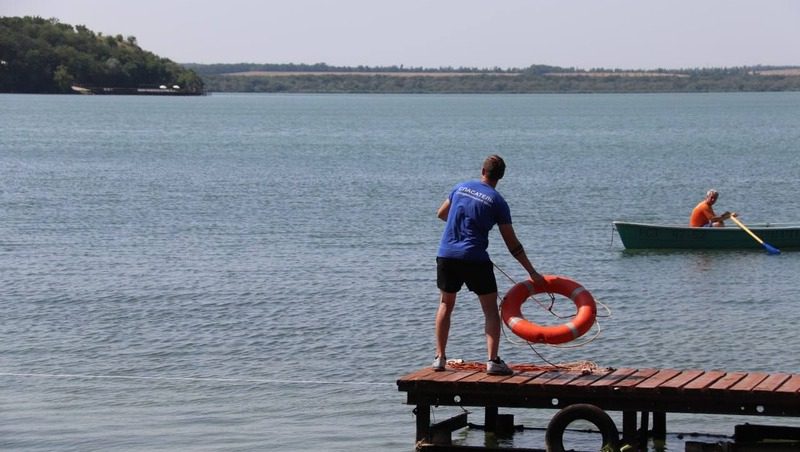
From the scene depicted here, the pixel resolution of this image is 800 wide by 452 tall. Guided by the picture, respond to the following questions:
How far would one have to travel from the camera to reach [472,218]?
36.6ft

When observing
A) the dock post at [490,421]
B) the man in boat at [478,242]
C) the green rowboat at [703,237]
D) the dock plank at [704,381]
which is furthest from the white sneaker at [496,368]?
the green rowboat at [703,237]

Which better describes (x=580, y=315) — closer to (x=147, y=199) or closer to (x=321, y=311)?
(x=321, y=311)

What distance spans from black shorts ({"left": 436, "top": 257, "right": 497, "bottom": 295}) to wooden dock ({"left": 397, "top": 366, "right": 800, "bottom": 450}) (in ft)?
2.31

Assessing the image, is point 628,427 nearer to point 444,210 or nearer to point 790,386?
point 790,386

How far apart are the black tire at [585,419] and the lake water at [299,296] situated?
1157 mm

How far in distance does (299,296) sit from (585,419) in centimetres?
1166

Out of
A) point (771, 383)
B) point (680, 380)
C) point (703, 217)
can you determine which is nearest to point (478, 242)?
point (680, 380)

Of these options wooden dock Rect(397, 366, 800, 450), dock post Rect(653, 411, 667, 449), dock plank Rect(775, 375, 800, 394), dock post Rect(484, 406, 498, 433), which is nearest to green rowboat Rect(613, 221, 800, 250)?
dock post Rect(653, 411, 667, 449)

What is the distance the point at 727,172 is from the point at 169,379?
151 feet

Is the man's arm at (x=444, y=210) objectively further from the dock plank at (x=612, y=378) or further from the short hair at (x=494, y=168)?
the dock plank at (x=612, y=378)

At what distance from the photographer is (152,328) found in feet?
63.3

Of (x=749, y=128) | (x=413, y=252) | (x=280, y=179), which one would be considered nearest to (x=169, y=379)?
(x=413, y=252)

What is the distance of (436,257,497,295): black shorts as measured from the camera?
1128cm

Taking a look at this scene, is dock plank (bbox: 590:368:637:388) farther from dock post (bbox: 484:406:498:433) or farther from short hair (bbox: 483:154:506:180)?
short hair (bbox: 483:154:506:180)
